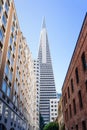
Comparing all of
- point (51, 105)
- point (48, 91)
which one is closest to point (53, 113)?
point (51, 105)

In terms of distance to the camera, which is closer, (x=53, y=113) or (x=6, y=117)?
(x=6, y=117)

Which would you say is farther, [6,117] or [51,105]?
[51,105]

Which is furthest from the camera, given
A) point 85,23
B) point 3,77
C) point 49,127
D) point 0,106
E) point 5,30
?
point 49,127

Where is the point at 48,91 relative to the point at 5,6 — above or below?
above

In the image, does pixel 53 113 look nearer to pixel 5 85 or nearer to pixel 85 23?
pixel 5 85

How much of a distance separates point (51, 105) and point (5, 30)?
13286 cm

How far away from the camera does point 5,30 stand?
90.5 ft

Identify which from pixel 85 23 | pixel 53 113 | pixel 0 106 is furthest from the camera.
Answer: pixel 53 113

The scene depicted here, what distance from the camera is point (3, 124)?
24.2 metres

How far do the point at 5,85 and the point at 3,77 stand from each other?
1.70 metres

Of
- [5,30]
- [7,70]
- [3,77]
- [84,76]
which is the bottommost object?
[84,76]

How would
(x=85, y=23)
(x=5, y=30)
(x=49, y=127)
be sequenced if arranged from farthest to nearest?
(x=49, y=127)
(x=5, y=30)
(x=85, y=23)

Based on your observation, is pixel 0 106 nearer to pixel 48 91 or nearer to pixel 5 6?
pixel 5 6

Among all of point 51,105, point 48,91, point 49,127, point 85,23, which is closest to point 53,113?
point 51,105
